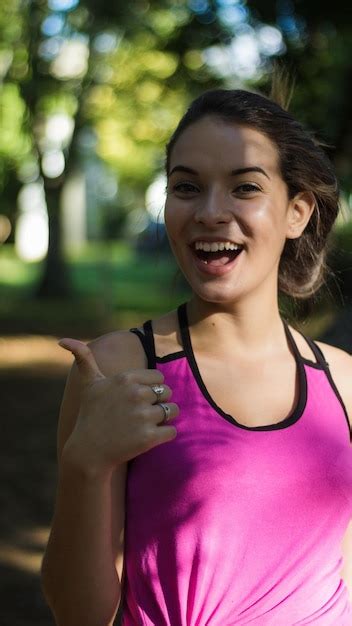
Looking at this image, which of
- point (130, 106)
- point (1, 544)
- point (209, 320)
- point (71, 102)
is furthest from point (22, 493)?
point (130, 106)

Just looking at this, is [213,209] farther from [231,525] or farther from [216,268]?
[231,525]

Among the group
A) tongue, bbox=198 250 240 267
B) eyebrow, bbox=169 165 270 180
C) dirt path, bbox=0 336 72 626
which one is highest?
eyebrow, bbox=169 165 270 180

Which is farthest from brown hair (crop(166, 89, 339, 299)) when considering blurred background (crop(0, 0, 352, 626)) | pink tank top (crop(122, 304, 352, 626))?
blurred background (crop(0, 0, 352, 626))

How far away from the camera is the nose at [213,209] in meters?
1.89

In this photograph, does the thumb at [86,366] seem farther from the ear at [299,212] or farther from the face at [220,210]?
the ear at [299,212]

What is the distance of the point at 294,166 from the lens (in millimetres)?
2102

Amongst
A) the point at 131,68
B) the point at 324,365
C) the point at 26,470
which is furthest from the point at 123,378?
the point at 131,68

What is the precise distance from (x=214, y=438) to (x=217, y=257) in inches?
14.8

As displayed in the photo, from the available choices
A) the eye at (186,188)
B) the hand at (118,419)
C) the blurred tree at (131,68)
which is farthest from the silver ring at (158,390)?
the blurred tree at (131,68)

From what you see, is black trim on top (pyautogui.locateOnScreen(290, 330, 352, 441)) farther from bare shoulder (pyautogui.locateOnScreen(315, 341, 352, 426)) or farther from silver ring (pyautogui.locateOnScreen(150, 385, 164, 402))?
silver ring (pyautogui.locateOnScreen(150, 385, 164, 402))

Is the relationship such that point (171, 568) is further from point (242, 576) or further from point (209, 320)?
Answer: point (209, 320)

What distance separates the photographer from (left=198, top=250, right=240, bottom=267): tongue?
75.9 inches

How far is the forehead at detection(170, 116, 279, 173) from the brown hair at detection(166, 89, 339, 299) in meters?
0.02

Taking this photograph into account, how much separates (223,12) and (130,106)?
26.7 feet
